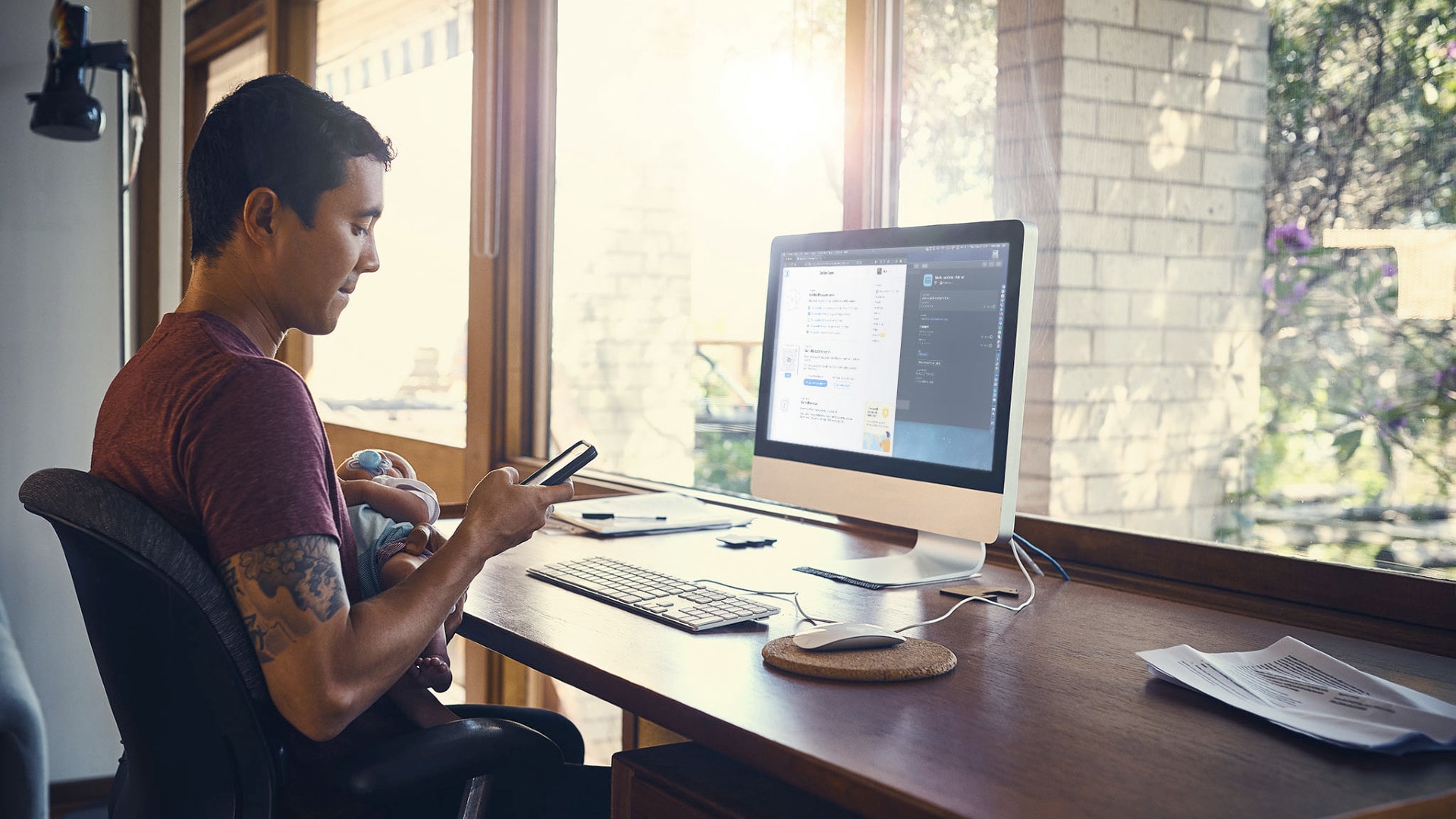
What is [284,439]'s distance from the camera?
3.59 ft

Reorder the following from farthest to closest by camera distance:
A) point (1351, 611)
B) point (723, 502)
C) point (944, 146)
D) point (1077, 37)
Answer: point (723, 502) < point (944, 146) < point (1077, 37) < point (1351, 611)

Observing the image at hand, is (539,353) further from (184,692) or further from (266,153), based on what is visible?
(184,692)

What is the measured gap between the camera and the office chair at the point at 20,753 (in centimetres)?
202

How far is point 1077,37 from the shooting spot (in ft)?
6.03

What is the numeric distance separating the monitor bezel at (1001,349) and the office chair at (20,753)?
1.39m

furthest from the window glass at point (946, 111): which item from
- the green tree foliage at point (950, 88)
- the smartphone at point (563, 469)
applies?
the smartphone at point (563, 469)

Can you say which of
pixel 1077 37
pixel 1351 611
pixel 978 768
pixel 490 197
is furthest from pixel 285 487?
pixel 490 197

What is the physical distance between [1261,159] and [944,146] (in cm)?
58

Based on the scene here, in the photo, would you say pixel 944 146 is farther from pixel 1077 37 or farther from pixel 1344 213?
pixel 1344 213

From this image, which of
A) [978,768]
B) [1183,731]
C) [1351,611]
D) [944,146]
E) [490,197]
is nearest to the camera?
[978,768]

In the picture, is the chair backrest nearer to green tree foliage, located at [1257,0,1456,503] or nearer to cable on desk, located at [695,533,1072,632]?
cable on desk, located at [695,533,1072,632]

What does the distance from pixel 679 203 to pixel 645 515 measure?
102 cm

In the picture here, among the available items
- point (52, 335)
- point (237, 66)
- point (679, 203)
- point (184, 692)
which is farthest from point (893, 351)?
point (237, 66)

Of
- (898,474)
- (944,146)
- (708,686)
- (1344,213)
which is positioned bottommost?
(708,686)
